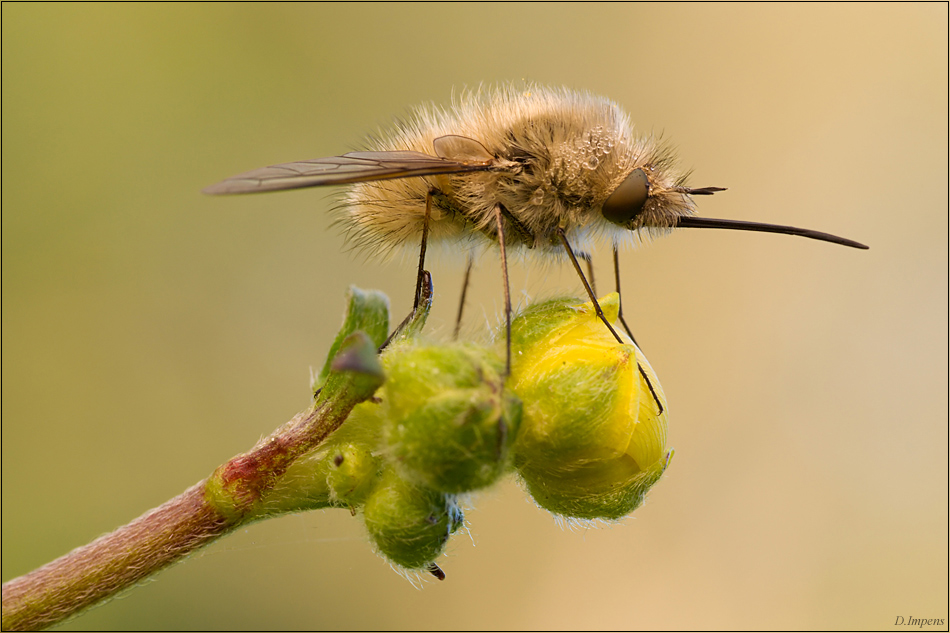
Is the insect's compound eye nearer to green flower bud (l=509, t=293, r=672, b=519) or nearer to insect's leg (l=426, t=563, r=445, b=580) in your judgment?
green flower bud (l=509, t=293, r=672, b=519)

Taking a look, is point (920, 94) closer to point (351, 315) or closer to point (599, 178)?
point (599, 178)

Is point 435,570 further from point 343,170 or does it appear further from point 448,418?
point 343,170

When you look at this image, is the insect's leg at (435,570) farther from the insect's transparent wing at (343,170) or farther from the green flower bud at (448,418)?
the insect's transparent wing at (343,170)

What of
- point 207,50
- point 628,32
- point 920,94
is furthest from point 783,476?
point 207,50

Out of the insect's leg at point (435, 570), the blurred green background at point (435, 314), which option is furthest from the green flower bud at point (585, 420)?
the blurred green background at point (435, 314)

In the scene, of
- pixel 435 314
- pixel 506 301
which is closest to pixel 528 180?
pixel 506 301

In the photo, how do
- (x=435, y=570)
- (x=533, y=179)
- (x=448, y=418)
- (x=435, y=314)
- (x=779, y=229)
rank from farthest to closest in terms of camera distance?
(x=435, y=314) < (x=533, y=179) < (x=779, y=229) < (x=435, y=570) < (x=448, y=418)
